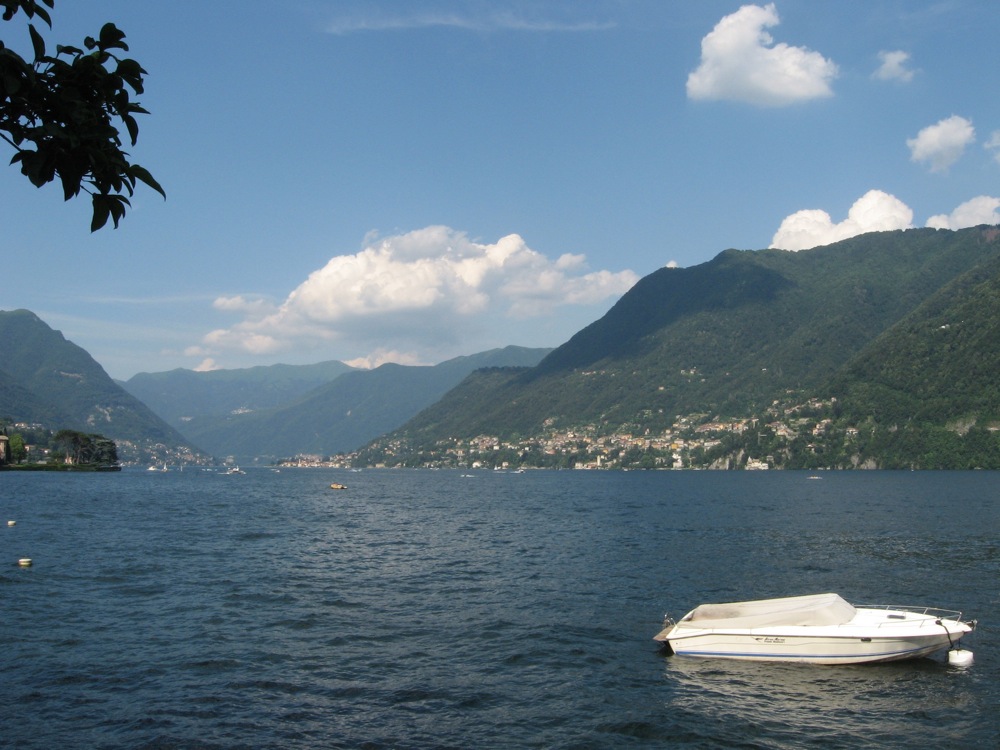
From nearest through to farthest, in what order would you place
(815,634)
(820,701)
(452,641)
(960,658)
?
(820,701)
(960,658)
(815,634)
(452,641)

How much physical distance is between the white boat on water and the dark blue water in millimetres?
647

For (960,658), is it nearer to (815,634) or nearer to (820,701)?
(815,634)

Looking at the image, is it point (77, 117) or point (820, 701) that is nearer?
point (77, 117)

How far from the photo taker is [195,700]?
19656 millimetres

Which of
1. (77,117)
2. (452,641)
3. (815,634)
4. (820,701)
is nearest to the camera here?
(77,117)

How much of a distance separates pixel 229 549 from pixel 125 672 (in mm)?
29090

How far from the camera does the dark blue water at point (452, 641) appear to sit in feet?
59.7

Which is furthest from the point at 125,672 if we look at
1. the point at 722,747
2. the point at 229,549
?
the point at 229,549

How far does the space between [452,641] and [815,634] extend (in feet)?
40.6

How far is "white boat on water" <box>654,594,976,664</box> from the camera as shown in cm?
2377

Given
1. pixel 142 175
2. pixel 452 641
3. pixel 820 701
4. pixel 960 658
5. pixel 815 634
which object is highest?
pixel 142 175

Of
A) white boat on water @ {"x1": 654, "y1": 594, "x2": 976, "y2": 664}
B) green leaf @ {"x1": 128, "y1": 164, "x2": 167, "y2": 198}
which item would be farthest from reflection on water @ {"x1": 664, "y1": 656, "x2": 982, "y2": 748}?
green leaf @ {"x1": 128, "y1": 164, "x2": 167, "y2": 198}

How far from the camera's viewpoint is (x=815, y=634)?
2398 centimetres

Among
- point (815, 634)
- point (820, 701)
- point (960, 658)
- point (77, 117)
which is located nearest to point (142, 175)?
point (77, 117)
